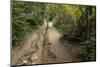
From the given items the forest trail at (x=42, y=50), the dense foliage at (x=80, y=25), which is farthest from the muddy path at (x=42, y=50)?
the dense foliage at (x=80, y=25)

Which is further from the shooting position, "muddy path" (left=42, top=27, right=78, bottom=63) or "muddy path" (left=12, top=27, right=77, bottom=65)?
"muddy path" (left=42, top=27, right=78, bottom=63)

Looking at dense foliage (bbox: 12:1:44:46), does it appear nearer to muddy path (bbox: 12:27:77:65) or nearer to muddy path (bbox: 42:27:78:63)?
muddy path (bbox: 12:27:77:65)

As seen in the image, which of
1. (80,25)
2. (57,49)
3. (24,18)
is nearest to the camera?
(24,18)

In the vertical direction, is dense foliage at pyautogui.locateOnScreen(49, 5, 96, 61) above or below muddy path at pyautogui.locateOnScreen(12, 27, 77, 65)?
above

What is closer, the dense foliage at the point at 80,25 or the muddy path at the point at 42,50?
the muddy path at the point at 42,50

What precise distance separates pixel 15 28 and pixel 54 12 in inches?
21.8

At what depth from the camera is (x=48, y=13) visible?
104 inches

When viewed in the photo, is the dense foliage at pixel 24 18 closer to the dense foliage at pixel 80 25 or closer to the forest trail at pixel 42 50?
the forest trail at pixel 42 50

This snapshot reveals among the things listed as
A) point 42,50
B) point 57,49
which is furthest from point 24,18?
point 57,49

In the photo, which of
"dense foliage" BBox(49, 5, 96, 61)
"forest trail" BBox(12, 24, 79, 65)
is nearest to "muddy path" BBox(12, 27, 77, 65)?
"forest trail" BBox(12, 24, 79, 65)

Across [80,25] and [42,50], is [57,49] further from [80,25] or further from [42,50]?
[80,25]

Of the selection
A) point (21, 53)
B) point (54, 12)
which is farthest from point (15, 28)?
point (54, 12)

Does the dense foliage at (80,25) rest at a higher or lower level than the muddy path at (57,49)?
higher
